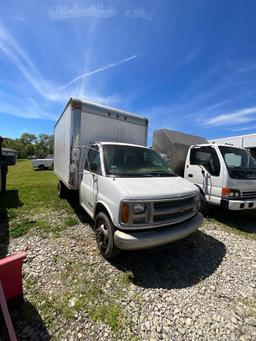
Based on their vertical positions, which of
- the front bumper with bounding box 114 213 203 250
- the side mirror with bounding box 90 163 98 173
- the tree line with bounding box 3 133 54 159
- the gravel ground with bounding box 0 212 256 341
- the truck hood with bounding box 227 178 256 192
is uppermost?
the tree line with bounding box 3 133 54 159

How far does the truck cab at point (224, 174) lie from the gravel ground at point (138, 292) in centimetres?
139

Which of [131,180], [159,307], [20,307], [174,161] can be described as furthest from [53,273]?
[174,161]

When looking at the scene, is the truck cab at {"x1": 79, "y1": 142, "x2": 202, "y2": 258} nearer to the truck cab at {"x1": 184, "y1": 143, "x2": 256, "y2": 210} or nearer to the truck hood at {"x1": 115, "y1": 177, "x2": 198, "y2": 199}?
the truck hood at {"x1": 115, "y1": 177, "x2": 198, "y2": 199}

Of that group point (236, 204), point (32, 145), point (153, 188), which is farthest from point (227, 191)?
point (32, 145)

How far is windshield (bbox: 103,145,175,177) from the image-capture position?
12.9ft

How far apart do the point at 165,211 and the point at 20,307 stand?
2.37m

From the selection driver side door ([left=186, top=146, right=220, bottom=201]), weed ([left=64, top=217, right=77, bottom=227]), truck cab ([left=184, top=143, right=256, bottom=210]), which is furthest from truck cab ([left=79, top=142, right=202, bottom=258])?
driver side door ([left=186, top=146, right=220, bottom=201])

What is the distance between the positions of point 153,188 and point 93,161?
1.80 metres

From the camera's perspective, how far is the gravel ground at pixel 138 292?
2.26 metres

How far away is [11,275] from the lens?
224 centimetres

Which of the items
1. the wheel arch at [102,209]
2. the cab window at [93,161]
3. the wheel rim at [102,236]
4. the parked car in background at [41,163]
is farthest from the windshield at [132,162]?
the parked car in background at [41,163]

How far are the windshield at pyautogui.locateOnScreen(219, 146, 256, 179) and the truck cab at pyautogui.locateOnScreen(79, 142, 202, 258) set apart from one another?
2258 mm

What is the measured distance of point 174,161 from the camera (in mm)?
7012

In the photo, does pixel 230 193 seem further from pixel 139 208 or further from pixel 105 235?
pixel 105 235
